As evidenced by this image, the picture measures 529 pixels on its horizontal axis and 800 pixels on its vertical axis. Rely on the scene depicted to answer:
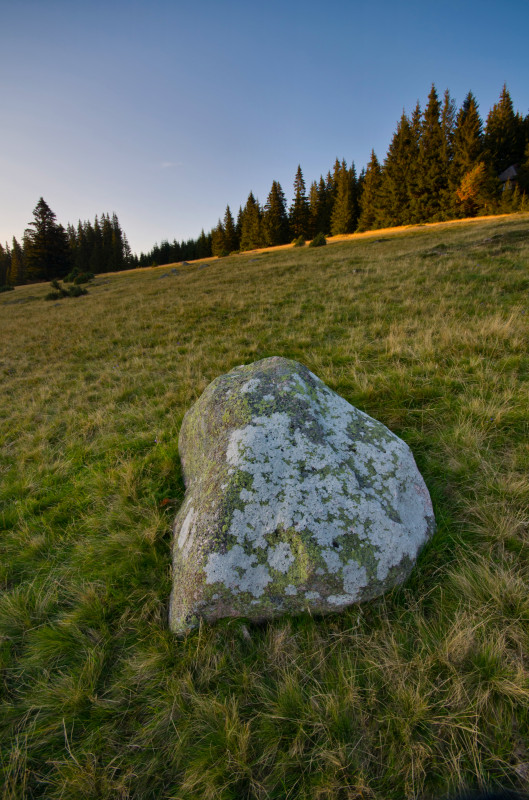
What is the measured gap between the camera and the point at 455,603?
67.8 inches

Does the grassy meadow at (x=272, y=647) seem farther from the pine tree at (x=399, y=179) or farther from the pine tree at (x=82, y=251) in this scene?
the pine tree at (x=82, y=251)

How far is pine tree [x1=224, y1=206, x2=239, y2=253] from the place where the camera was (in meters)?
67.1

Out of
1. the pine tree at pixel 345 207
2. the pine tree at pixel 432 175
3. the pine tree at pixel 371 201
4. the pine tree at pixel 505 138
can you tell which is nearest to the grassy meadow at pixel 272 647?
the pine tree at pixel 432 175

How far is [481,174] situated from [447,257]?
37.9m

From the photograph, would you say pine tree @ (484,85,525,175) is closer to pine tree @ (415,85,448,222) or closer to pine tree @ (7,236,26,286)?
pine tree @ (415,85,448,222)

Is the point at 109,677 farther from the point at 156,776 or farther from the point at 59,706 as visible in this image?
the point at 156,776

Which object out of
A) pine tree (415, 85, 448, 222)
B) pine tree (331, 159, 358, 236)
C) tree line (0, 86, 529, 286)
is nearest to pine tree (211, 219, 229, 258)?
tree line (0, 86, 529, 286)

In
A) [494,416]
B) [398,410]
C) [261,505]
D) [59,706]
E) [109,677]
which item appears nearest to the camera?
[59,706]

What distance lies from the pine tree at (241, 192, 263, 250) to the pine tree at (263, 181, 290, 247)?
144 cm

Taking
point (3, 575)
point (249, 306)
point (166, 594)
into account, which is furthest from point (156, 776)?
point (249, 306)

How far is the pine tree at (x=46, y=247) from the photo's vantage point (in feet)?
161

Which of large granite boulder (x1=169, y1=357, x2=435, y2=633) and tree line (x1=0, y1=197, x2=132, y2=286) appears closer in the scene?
large granite boulder (x1=169, y1=357, x2=435, y2=633)

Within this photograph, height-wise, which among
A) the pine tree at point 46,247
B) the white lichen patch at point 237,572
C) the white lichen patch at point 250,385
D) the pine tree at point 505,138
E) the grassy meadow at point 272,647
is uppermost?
the pine tree at point 505,138

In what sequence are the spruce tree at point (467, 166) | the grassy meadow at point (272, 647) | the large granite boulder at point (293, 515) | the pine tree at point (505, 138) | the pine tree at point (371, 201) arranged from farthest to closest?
the pine tree at point (371, 201) → the pine tree at point (505, 138) → the spruce tree at point (467, 166) → the large granite boulder at point (293, 515) → the grassy meadow at point (272, 647)
